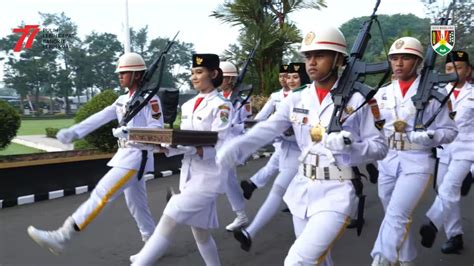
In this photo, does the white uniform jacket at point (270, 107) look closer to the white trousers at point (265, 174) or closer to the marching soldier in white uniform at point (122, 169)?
the white trousers at point (265, 174)

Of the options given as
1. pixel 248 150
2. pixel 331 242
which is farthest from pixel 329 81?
pixel 331 242

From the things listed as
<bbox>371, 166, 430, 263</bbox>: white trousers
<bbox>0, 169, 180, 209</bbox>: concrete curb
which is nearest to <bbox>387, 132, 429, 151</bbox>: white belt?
<bbox>371, 166, 430, 263</bbox>: white trousers

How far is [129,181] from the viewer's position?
4.69m

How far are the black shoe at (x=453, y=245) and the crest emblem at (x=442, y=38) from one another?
200cm

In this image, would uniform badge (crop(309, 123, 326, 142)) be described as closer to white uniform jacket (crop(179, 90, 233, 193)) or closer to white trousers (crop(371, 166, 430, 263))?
white uniform jacket (crop(179, 90, 233, 193))

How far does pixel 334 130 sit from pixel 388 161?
1.64 metres

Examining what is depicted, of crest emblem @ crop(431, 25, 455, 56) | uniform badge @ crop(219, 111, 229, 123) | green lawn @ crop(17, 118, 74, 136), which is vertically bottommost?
green lawn @ crop(17, 118, 74, 136)

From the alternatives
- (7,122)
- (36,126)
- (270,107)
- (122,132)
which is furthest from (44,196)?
(36,126)

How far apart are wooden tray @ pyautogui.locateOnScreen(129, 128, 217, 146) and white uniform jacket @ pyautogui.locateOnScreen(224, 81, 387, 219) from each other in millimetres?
676

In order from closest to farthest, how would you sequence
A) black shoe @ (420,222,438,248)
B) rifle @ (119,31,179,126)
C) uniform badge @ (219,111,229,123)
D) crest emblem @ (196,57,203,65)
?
1. uniform badge @ (219,111,229,123)
2. crest emblem @ (196,57,203,65)
3. black shoe @ (420,222,438,248)
4. rifle @ (119,31,179,126)

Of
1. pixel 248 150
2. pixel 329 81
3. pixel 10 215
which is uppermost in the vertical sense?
pixel 329 81

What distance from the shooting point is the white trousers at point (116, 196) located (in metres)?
4.42

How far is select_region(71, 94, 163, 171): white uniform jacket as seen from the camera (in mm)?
4664

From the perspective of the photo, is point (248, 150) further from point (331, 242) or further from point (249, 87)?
point (249, 87)
